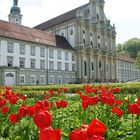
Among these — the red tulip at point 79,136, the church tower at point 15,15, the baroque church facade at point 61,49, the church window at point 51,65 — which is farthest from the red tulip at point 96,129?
the church tower at point 15,15

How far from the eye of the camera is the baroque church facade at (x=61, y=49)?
48.6 metres

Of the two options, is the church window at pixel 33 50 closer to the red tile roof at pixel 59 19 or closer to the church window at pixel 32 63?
the church window at pixel 32 63

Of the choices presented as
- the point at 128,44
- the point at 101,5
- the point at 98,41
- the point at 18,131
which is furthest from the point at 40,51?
the point at 128,44

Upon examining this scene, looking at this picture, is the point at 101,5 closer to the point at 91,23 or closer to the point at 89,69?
the point at 91,23

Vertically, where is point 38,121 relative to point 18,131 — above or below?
above

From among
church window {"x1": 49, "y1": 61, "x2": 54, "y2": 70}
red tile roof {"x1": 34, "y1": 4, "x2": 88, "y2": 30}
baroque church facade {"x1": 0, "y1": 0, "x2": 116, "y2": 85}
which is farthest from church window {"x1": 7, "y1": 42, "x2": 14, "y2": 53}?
red tile roof {"x1": 34, "y1": 4, "x2": 88, "y2": 30}

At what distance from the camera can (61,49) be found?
5944 centimetres

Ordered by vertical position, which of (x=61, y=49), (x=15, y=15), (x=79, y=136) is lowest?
(x=79, y=136)

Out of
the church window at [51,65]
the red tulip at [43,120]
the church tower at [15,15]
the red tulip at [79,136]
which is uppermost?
the church tower at [15,15]

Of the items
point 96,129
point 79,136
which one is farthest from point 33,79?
point 79,136

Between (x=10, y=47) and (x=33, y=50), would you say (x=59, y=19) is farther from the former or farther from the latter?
(x=10, y=47)

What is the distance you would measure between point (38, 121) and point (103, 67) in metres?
68.7

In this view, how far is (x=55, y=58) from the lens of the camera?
5775 centimetres

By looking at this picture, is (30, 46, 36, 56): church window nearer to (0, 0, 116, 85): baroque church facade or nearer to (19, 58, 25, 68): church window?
(0, 0, 116, 85): baroque church facade
